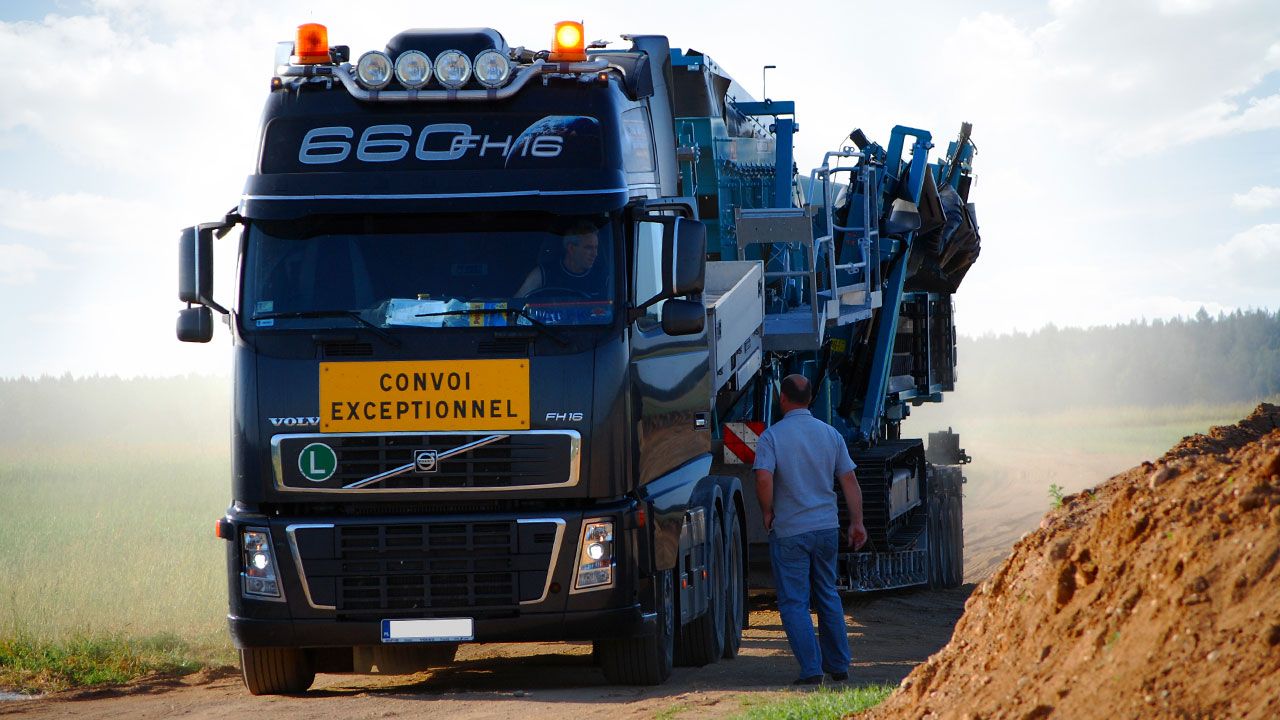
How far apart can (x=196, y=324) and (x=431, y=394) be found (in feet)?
4.74

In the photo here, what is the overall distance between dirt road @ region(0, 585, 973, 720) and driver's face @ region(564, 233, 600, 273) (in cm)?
234

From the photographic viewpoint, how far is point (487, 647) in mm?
11742

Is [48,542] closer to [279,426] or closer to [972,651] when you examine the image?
[279,426]

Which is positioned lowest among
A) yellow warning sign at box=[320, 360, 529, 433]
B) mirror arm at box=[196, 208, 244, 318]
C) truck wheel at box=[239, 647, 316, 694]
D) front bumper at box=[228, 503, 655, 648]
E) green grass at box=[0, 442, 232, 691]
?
green grass at box=[0, 442, 232, 691]

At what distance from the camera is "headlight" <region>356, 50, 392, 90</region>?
8.70m

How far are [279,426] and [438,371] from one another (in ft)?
2.95

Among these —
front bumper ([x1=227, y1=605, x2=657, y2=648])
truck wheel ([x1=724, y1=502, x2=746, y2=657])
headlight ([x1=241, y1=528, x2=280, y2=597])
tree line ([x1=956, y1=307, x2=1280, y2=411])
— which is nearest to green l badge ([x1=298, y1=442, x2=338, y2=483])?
headlight ([x1=241, y1=528, x2=280, y2=597])

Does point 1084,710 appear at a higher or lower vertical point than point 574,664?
higher

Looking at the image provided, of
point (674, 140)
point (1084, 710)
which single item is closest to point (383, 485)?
point (674, 140)

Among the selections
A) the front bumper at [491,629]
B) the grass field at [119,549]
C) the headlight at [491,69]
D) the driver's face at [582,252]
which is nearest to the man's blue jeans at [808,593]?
the front bumper at [491,629]

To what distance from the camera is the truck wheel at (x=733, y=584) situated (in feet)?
34.9

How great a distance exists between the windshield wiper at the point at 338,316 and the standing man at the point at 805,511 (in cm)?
234

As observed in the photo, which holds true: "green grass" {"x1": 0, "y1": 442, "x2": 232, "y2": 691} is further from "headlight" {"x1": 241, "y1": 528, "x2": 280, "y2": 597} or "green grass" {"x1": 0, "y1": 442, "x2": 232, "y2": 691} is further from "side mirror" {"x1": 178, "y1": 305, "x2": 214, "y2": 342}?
"side mirror" {"x1": 178, "y1": 305, "x2": 214, "y2": 342}

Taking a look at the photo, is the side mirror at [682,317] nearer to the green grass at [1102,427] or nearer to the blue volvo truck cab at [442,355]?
the blue volvo truck cab at [442,355]
